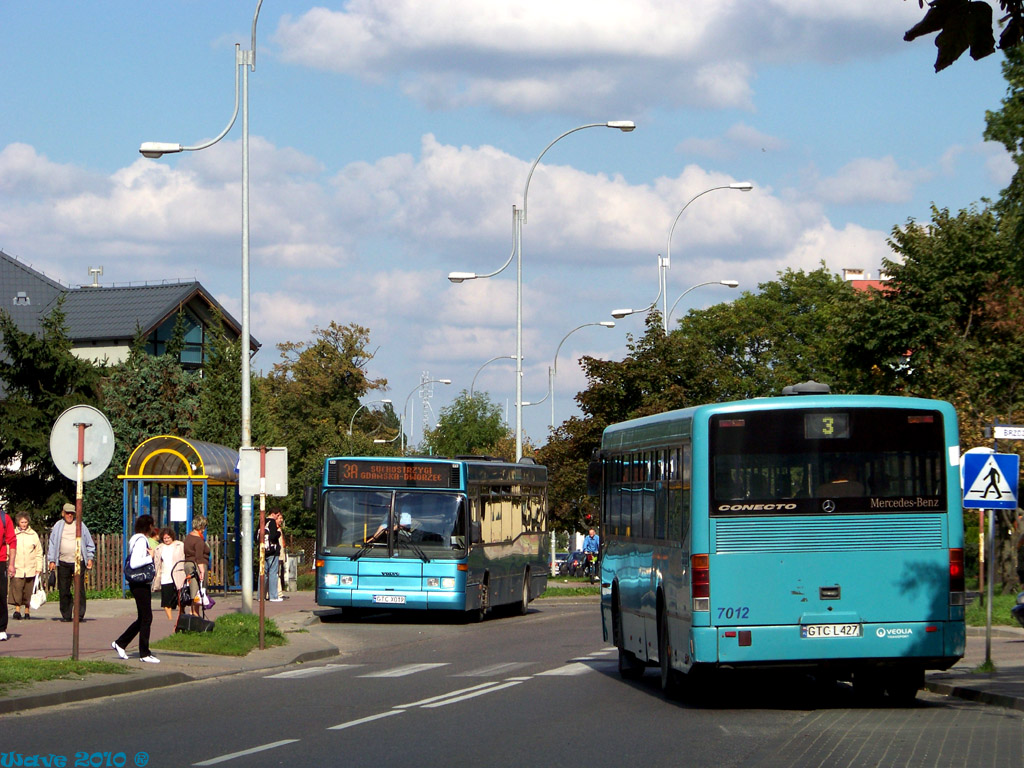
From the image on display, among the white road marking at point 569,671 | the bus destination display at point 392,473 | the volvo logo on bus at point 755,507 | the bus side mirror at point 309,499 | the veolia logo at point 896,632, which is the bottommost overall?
the white road marking at point 569,671

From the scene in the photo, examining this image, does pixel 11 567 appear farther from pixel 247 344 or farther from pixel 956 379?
pixel 956 379

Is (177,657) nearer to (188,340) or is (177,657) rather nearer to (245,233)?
(245,233)

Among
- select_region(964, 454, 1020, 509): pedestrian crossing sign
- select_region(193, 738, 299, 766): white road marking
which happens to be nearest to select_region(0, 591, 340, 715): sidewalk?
select_region(193, 738, 299, 766): white road marking

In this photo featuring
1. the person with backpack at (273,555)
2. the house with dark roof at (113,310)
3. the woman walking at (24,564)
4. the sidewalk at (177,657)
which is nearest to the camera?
the sidewalk at (177,657)

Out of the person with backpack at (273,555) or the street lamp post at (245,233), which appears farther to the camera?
the person with backpack at (273,555)

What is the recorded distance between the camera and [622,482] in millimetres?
17875

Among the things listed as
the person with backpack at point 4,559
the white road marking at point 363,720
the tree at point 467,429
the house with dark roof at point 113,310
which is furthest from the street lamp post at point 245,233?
the tree at point 467,429

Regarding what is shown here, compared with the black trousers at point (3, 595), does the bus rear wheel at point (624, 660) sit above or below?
below

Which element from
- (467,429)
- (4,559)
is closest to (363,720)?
(4,559)

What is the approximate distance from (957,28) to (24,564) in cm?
2182

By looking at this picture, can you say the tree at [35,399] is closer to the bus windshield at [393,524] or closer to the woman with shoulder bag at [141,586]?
the bus windshield at [393,524]

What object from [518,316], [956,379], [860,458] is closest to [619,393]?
[518,316]

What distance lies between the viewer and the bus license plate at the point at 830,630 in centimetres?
1332

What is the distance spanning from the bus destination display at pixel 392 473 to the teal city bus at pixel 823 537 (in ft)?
44.8
